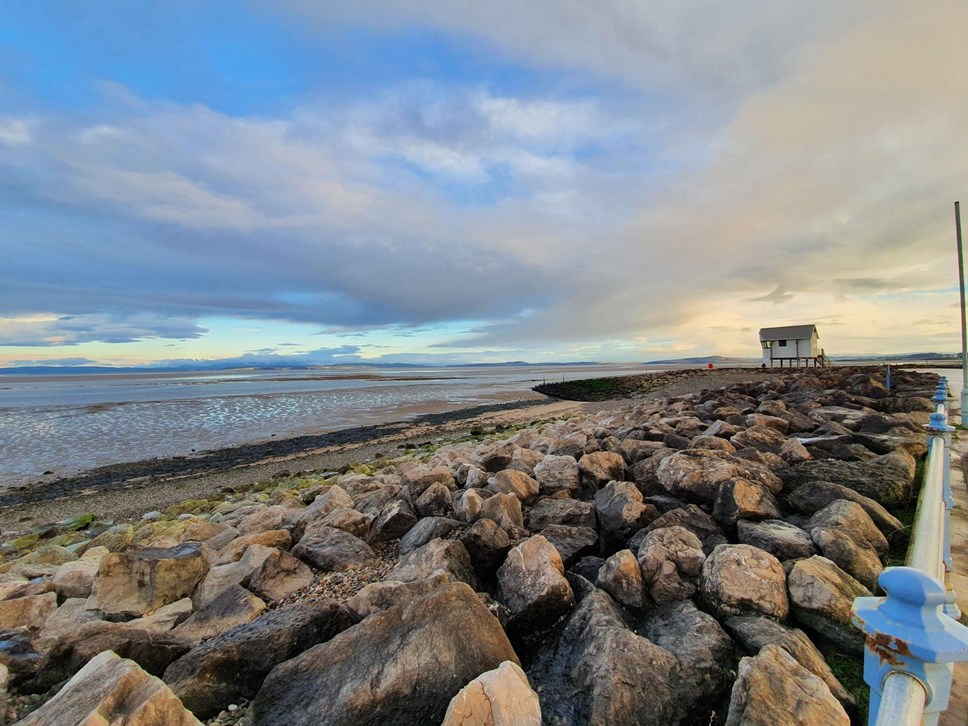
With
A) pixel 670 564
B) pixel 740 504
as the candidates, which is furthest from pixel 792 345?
pixel 670 564

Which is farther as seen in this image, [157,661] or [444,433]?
[444,433]

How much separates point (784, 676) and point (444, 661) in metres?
1.75

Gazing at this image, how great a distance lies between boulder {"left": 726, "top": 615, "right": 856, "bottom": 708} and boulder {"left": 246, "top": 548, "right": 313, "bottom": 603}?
355 centimetres

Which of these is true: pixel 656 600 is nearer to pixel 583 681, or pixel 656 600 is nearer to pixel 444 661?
pixel 583 681

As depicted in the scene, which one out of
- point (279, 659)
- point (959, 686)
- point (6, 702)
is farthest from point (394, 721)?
point (959, 686)

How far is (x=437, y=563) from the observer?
396 centimetres

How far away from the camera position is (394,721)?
2.42m

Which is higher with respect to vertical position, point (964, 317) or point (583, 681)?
point (964, 317)

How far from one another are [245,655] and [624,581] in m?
2.64

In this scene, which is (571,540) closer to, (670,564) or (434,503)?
(670,564)

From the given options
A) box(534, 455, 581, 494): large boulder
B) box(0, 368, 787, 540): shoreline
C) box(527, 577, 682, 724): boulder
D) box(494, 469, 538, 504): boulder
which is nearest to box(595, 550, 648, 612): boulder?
box(527, 577, 682, 724): boulder

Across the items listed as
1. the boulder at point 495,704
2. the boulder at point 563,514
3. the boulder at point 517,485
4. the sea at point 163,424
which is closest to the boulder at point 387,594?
the boulder at point 495,704

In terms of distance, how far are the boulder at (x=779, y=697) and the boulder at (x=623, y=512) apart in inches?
83.5

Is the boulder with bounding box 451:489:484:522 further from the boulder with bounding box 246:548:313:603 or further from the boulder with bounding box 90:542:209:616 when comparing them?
the boulder with bounding box 90:542:209:616
